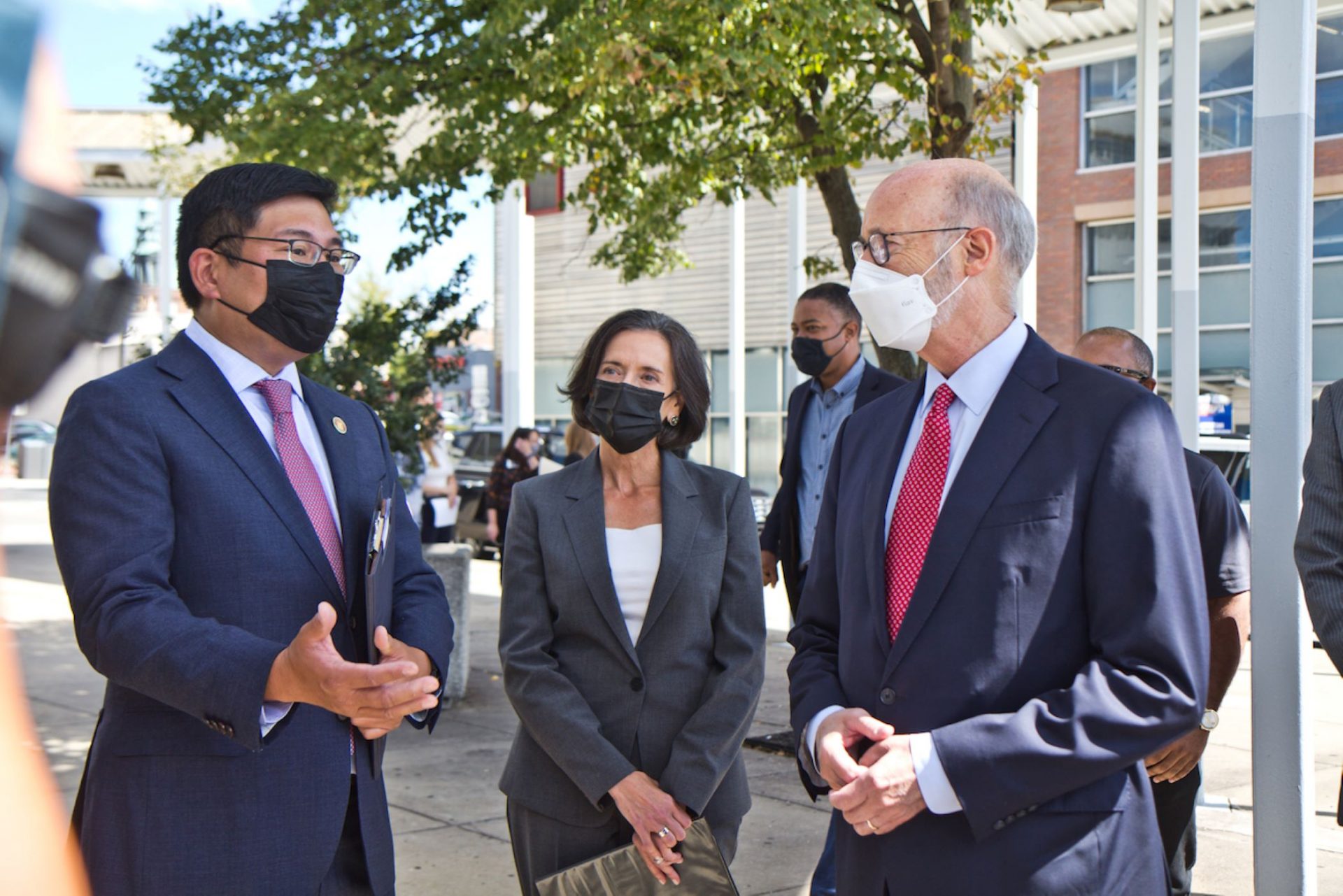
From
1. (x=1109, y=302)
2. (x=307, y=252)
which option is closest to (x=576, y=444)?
(x=307, y=252)

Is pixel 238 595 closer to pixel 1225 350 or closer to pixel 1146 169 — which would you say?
pixel 1146 169

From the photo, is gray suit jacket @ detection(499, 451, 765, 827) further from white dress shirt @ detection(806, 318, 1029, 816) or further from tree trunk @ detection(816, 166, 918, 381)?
tree trunk @ detection(816, 166, 918, 381)

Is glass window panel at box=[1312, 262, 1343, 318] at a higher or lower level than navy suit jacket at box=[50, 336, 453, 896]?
higher

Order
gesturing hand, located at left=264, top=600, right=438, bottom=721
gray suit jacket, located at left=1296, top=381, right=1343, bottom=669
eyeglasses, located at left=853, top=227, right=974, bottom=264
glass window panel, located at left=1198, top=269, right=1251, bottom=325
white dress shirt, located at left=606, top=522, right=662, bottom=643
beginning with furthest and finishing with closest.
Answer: glass window panel, located at left=1198, top=269, right=1251, bottom=325 < white dress shirt, located at left=606, top=522, right=662, bottom=643 < gray suit jacket, located at left=1296, top=381, right=1343, bottom=669 < eyeglasses, located at left=853, top=227, right=974, bottom=264 < gesturing hand, located at left=264, top=600, right=438, bottom=721

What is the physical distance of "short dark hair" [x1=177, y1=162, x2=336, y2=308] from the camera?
2.68m

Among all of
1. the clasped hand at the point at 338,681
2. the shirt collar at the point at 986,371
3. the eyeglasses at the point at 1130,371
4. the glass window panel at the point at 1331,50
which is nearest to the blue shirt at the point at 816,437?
the eyeglasses at the point at 1130,371

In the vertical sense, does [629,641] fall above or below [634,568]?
below

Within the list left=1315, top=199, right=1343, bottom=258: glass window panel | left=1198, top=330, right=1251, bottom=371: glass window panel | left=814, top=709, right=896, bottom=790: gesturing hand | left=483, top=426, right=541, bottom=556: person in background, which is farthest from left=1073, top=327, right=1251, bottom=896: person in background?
left=1198, top=330, right=1251, bottom=371: glass window panel

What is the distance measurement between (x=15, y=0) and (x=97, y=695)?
9125 millimetres

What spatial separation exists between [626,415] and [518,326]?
Answer: 11.1 meters

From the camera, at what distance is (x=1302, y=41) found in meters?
3.45

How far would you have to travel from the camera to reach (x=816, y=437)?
590 centimetres

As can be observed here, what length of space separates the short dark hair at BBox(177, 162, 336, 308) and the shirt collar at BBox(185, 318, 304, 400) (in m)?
0.11

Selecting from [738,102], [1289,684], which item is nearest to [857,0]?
[738,102]
